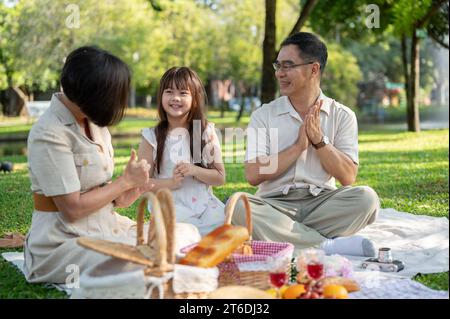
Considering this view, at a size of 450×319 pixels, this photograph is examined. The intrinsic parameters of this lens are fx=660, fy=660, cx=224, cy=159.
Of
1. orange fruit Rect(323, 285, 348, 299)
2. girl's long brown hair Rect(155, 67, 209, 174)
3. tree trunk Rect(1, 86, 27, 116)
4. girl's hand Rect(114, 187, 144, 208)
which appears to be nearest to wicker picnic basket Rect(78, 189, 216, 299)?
orange fruit Rect(323, 285, 348, 299)

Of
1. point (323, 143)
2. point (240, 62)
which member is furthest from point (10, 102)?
point (323, 143)

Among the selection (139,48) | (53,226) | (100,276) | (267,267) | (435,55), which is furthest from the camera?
(435,55)

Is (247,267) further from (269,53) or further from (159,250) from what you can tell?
(269,53)

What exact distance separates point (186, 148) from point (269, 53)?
5.24 m

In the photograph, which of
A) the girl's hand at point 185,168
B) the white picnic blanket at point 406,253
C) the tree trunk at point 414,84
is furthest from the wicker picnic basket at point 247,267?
the tree trunk at point 414,84

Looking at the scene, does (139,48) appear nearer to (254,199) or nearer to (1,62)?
(1,62)

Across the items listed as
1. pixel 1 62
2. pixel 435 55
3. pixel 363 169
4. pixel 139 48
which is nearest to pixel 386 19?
pixel 363 169

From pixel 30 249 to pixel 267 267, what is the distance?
1280 millimetres

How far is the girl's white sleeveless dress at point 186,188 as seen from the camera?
4.49 meters

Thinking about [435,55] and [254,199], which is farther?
[435,55]

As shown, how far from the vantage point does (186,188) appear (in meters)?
4.59

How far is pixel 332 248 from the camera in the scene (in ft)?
13.8

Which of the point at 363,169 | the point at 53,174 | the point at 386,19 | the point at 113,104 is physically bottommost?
the point at 363,169

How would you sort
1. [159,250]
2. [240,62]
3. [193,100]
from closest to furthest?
1. [159,250]
2. [193,100]
3. [240,62]
